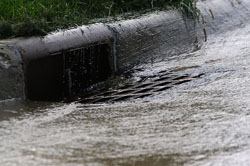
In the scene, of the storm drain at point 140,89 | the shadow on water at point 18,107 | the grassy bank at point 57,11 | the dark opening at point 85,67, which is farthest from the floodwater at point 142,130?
the grassy bank at point 57,11

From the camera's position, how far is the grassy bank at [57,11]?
4793 mm

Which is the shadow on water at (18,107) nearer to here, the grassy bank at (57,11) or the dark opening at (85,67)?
the dark opening at (85,67)

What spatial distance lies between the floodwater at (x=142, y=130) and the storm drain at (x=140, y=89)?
0.46 feet

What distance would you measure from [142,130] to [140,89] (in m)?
1.42

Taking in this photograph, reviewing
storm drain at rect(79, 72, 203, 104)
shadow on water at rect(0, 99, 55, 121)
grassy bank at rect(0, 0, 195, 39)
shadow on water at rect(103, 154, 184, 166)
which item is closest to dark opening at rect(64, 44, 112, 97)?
storm drain at rect(79, 72, 203, 104)

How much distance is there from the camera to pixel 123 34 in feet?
18.9

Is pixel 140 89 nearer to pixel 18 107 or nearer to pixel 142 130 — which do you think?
pixel 18 107

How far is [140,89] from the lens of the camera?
16.0ft

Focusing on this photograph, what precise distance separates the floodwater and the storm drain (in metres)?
0.14

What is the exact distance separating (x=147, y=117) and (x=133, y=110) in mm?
282

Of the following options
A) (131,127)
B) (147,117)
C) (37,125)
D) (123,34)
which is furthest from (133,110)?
(123,34)

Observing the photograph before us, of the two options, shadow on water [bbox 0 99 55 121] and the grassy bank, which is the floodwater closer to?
shadow on water [bbox 0 99 55 121]

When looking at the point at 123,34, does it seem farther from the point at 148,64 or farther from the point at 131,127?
the point at 131,127

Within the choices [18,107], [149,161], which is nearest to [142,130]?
[149,161]
